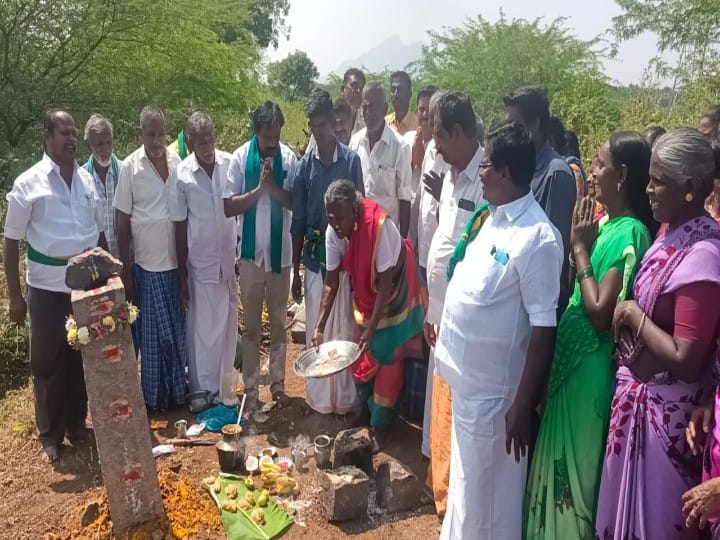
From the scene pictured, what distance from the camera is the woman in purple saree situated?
2.18 meters

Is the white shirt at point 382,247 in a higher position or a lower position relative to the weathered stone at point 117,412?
higher

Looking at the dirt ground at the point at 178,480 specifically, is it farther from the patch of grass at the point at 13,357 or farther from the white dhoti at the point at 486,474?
the patch of grass at the point at 13,357

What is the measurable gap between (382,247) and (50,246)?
7.47 ft

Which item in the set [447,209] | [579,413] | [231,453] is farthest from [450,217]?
[231,453]

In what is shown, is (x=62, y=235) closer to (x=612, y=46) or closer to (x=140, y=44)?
(x=140, y=44)

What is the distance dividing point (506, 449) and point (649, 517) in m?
0.60

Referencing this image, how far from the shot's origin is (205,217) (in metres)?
5.08

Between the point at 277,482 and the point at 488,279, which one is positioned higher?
the point at 488,279

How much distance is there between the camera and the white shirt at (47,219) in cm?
430

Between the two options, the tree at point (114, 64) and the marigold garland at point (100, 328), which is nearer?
the marigold garland at point (100, 328)

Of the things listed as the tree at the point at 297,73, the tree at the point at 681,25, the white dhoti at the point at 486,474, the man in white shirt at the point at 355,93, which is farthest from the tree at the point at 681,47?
the tree at the point at 297,73

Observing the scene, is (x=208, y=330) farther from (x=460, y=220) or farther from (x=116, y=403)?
(x=460, y=220)

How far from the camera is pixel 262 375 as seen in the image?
5930mm

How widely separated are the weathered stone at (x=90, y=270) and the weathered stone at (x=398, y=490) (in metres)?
2.09
